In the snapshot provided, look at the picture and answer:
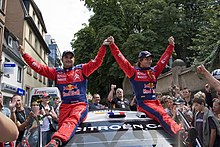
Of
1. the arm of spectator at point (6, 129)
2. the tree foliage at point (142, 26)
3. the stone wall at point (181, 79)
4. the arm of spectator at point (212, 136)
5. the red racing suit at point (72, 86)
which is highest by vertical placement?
the tree foliage at point (142, 26)

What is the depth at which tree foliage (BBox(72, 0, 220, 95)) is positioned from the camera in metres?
23.8

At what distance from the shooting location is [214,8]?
527 inches

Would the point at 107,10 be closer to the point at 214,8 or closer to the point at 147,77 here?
the point at 214,8

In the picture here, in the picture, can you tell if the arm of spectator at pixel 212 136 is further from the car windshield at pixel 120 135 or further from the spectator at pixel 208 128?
the car windshield at pixel 120 135

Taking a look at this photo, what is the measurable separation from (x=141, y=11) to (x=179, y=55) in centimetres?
513

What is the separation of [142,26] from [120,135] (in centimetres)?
2264

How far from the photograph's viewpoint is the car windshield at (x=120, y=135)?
3.26 metres

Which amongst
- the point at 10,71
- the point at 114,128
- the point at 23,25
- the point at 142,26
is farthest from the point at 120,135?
the point at 23,25

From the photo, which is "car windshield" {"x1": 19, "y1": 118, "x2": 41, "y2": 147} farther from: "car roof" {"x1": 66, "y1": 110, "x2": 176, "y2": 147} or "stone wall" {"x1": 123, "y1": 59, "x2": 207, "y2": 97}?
"stone wall" {"x1": 123, "y1": 59, "x2": 207, "y2": 97}

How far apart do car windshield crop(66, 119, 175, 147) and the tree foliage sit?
59.8ft

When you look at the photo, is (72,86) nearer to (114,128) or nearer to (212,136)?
(114,128)

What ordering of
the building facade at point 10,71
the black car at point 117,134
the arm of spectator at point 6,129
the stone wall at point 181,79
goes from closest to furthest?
1. the arm of spectator at point 6,129
2. the black car at point 117,134
3. the stone wall at point 181,79
4. the building facade at point 10,71

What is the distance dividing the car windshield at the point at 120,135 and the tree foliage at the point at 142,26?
59.8ft

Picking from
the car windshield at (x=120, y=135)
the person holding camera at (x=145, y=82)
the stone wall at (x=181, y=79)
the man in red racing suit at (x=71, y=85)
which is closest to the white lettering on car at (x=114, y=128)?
the car windshield at (x=120, y=135)
